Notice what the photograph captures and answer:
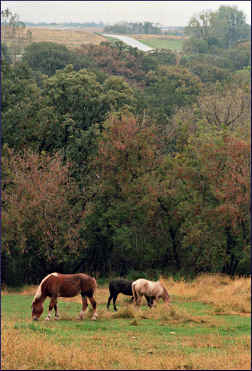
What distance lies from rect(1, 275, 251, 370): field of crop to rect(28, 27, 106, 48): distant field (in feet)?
268

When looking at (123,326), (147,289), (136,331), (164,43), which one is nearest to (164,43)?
(164,43)

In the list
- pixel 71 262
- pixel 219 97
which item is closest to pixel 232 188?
pixel 71 262

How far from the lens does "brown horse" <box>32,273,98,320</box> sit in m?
18.8

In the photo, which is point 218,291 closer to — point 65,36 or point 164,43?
point 65,36

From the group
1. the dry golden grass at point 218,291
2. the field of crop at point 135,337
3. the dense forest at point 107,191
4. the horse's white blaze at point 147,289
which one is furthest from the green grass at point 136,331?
the dense forest at point 107,191

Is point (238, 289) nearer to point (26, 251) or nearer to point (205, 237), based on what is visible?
point (205, 237)

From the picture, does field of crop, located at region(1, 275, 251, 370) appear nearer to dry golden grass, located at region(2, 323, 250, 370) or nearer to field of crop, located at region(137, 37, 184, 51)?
dry golden grass, located at region(2, 323, 250, 370)

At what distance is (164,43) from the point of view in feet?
414

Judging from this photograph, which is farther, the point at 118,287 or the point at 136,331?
the point at 118,287

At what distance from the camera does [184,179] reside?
1379 inches

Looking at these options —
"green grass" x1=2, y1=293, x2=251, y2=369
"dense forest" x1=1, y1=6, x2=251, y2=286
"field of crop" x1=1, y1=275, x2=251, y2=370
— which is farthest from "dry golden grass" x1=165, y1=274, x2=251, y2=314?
"dense forest" x1=1, y1=6, x2=251, y2=286

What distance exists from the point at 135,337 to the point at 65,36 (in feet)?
325

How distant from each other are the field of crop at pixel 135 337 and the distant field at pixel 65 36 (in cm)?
8176

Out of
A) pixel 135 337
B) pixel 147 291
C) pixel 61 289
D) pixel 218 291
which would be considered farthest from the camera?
pixel 218 291
